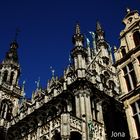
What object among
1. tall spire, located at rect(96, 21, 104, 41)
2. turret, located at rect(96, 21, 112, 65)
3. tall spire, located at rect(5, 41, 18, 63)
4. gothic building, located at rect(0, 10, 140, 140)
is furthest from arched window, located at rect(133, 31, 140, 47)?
tall spire, located at rect(5, 41, 18, 63)

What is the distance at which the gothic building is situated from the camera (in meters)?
22.9

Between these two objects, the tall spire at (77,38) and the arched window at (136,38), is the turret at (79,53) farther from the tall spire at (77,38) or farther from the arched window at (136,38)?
the arched window at (136,38)

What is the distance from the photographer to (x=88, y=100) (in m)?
28.8

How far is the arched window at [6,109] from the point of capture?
4136 centimetres

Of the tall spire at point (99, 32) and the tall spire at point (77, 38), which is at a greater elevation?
the tall spire at point (99, 32)

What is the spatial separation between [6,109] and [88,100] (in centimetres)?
1778

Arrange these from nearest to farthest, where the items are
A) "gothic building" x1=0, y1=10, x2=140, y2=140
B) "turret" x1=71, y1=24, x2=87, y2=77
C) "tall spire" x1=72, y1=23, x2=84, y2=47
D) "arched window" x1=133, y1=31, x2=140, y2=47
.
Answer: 1. "gothic building" x1=0, y1=10, x2=140, y2=140
2. "arched window" x1=133, y1=31, x2=140, y2=47
3. "turret" x1=71, y1=24, x2=87, y2=77
4. "tall spire" x1=72, y1=23, x2=84, y2=47

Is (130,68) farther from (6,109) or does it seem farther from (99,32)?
(6,109)

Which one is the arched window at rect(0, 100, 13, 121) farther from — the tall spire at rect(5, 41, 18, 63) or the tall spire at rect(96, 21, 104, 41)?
the tall spire at rect(96, 21, 104, 41)

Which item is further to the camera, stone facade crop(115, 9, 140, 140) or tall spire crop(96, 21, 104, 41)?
tall spire crop(96, 21, 104, 41)

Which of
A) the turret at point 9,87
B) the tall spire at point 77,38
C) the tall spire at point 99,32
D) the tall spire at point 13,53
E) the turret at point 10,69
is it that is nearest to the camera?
the tall spire at point 77,38

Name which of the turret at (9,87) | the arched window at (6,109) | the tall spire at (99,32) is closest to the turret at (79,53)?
the tall spire at (99,32)

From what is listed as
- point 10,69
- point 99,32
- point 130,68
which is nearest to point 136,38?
point 130,68

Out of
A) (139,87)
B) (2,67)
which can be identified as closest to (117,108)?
(139,87)
